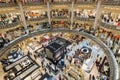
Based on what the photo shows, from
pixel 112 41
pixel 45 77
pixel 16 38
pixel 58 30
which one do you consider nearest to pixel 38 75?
pixel 45 77

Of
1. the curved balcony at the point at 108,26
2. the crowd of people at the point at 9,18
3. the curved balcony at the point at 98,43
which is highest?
the crowd of people at the point at 9,18

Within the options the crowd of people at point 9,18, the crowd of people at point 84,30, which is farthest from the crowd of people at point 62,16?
the crowd of people at point 84,30

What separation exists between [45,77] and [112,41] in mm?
13548

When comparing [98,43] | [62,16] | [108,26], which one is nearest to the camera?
[108,26]

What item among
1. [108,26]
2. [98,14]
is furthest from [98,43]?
[98,14]

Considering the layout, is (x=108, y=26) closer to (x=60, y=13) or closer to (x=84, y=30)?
(x=84, y=30)

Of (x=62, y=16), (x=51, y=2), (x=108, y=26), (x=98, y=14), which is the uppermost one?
(x=51, y=2)

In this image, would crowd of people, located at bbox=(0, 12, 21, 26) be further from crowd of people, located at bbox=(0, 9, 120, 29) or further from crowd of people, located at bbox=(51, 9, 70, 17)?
crowd of people, located at bbox=(51, 9, 70, 17)

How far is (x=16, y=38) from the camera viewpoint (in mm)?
23812

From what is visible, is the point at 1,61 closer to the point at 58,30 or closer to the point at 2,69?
the point at 2,69

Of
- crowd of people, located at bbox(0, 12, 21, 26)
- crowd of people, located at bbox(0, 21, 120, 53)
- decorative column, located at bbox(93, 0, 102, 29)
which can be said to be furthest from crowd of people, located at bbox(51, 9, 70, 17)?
crowd of people, located at bbox(0, 12, 21, 26)

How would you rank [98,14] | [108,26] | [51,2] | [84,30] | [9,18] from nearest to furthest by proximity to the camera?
[108,26] < [98,14] < [9,18] < [51,2] < [84,30]

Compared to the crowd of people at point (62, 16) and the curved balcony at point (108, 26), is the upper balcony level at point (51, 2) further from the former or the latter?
the curved balcony at point (108, 26)

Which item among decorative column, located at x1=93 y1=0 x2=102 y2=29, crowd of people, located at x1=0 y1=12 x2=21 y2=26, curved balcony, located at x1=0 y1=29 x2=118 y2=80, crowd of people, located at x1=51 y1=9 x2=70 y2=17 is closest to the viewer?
curved balcony, located at x1=0 y1=29 x2=118 y2=80
